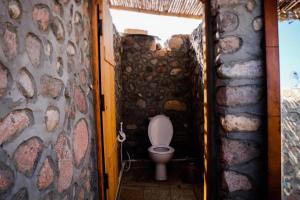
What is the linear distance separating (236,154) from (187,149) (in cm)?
236

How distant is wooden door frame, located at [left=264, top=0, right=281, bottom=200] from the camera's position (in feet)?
4.00

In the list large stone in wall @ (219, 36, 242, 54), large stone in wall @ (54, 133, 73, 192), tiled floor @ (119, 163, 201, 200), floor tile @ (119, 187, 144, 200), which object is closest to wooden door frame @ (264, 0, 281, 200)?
large stone in wall @ (219, 36, 242, 54)

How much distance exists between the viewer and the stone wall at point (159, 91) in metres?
3.54

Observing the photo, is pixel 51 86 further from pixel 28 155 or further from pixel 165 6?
pixel 165 6

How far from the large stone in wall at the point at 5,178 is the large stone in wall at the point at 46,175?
190mm

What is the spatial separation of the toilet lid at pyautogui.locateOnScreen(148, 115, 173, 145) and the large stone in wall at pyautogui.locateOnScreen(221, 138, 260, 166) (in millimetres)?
2021

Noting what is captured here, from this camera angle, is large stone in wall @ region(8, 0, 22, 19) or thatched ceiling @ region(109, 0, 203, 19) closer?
large stone in wall @ region(8, 0, 22, 19)

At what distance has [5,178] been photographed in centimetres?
64

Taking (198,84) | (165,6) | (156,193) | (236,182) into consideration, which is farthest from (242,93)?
(165,6)

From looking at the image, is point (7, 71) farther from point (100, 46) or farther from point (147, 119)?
point (147, 119)

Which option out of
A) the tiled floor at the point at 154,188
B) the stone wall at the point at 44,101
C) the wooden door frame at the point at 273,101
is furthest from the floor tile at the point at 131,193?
the wooden door frame at the point at 273,101

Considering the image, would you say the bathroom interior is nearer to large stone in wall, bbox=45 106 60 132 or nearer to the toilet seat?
the toilet seat

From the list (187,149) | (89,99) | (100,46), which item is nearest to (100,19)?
(100,46)

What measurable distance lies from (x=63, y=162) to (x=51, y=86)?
409 millimetres
